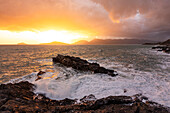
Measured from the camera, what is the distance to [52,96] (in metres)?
8.33

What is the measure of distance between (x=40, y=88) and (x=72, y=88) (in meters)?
3.72

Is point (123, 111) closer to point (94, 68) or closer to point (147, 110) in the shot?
point (147, 110)

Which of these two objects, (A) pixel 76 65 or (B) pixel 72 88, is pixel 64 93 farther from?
(A) pixel 76 65

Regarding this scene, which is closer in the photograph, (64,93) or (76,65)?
(64,93)

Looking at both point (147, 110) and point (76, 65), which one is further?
point (76, 65)

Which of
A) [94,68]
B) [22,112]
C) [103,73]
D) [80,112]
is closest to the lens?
[22,112]

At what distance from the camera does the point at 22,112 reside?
418 centimetres

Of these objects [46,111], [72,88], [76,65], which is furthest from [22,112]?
[76,65]

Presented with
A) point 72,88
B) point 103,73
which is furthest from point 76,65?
point 72,88

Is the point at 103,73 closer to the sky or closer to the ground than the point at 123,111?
closer to the ground

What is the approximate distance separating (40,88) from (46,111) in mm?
6130

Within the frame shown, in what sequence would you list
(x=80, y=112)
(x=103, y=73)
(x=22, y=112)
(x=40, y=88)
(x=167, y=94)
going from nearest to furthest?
(x=22, y=112) → (x=80, y=112) → (x=167, y=94) → (x=40, y=88) → (x=103, y=73)

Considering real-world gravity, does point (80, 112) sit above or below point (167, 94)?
above

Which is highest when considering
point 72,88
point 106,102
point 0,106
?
→ point 0,106
